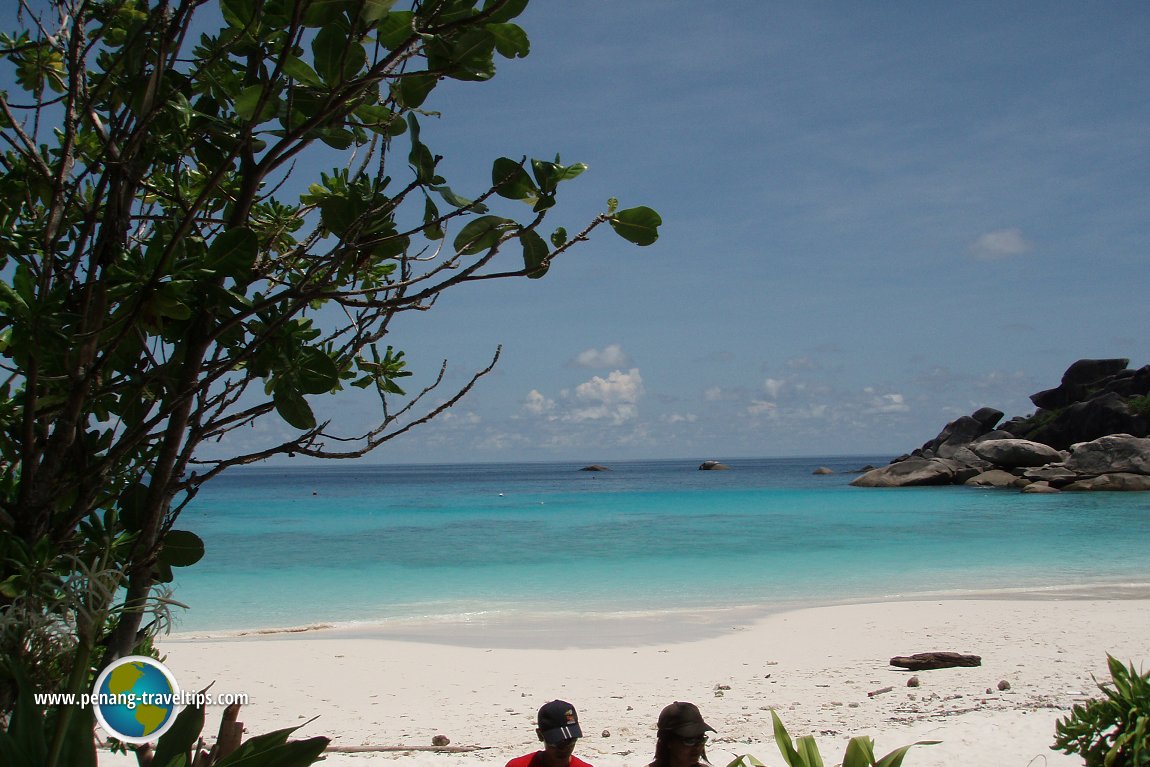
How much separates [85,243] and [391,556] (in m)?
23.3

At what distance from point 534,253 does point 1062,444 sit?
5415 centimetres

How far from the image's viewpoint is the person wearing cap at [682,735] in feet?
10.2

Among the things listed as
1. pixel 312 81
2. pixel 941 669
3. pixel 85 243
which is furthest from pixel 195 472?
pixel 941 669

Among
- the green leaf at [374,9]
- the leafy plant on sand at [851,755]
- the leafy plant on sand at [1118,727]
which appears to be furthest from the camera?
the leafy plant on sand at [1118,727]

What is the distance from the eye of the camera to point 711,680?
27.5 ft

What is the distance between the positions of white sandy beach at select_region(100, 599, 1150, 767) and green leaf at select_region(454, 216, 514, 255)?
15.3ft

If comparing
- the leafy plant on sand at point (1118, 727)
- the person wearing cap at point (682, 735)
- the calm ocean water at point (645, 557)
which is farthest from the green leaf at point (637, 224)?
the calm ocean water at point (645, 557)

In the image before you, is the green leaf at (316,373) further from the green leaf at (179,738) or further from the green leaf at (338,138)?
the green leaf at (179,738)

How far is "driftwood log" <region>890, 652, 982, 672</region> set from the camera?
27.8 ft

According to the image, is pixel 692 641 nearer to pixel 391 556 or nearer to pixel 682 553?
pixel 682 553

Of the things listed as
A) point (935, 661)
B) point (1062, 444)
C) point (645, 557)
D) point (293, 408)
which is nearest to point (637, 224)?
point (293, 408)

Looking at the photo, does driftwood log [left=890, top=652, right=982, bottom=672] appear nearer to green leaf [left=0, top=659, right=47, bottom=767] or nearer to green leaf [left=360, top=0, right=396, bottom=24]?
green leaf [left=0, top=659, right=47, bottom=767]

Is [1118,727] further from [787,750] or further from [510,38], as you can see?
[510,38]

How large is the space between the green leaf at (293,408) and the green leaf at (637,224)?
0.72 metres
